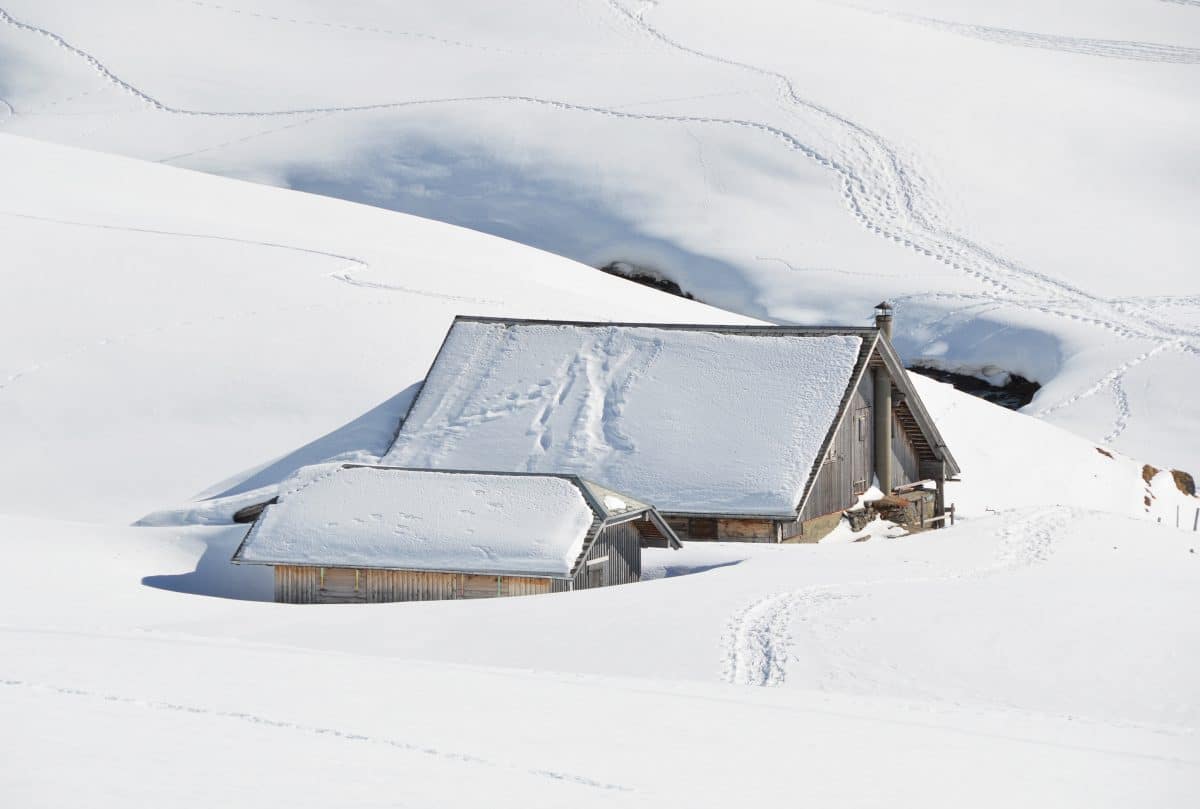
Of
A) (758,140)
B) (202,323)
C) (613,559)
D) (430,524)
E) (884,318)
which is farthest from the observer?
(758,140)

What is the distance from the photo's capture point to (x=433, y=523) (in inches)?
700

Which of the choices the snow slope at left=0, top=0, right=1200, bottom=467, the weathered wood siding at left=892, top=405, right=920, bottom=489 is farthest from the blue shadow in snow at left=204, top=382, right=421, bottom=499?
the snow slope at left=0, top=0, right=1200, bottom=467

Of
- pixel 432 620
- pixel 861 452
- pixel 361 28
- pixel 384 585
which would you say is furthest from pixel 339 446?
pixel 361 28

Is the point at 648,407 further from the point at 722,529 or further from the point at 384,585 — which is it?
the point at 384,585

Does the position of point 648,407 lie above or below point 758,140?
below

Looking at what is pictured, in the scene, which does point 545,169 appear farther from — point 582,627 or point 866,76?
point 582,627

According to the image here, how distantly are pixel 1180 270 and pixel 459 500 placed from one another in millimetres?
33146

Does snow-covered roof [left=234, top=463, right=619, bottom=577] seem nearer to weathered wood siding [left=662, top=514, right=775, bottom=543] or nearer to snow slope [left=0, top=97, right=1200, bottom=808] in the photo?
snow slope [left=0, top=97, right=1200, bottom=808]

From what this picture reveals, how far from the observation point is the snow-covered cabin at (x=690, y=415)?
2131 cm

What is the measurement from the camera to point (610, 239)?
48.9 metres

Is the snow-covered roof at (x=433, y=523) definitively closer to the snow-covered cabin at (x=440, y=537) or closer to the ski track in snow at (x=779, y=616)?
the snow-covered cabin at (x=440, y=537)

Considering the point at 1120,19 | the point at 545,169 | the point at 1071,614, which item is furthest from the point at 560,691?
the point at 1120,19

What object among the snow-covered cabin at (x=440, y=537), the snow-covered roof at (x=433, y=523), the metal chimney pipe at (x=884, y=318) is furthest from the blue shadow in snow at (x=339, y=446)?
the metal chimney pipe at (x=884, y=318)

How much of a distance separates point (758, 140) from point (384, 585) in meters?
37.2
